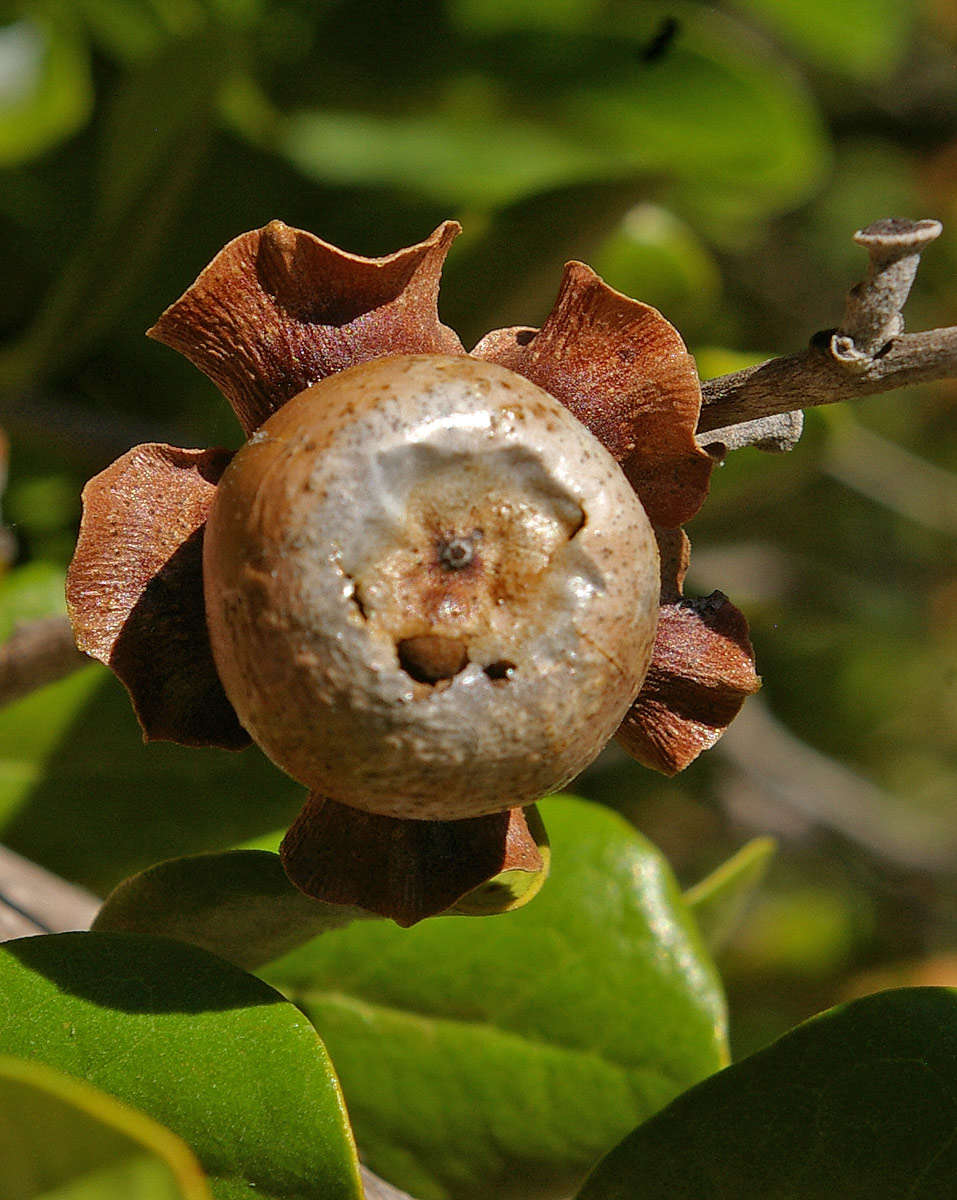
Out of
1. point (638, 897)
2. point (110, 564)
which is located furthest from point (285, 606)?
point (638, 897)

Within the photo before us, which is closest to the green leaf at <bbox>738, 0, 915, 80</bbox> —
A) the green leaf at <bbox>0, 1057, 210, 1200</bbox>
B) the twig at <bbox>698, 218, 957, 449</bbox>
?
the twig at <bbox>698, 218, 957, 449</bbox>

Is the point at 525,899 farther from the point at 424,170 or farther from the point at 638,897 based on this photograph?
the point at 424,170

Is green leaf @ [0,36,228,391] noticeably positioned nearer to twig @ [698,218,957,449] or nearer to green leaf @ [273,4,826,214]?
green leaf @ [273,4,826,214]

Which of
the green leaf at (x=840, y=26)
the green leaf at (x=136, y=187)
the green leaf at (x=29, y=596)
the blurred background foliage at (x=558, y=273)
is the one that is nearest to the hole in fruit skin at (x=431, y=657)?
the blurred background foliage at (x=558, y=273)

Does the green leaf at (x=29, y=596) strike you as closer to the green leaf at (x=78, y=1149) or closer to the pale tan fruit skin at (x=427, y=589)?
the pale tan fruit skin at (x=427, y=589)

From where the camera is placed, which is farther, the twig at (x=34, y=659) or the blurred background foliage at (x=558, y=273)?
the blurred background foliage at (x=558, y=273)

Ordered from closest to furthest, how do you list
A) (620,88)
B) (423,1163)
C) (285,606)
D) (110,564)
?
(285,606) < (110,564) < (423,1163) < (620,88)

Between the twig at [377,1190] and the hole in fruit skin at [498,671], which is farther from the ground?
the hole in fruit skin at [498,671]
